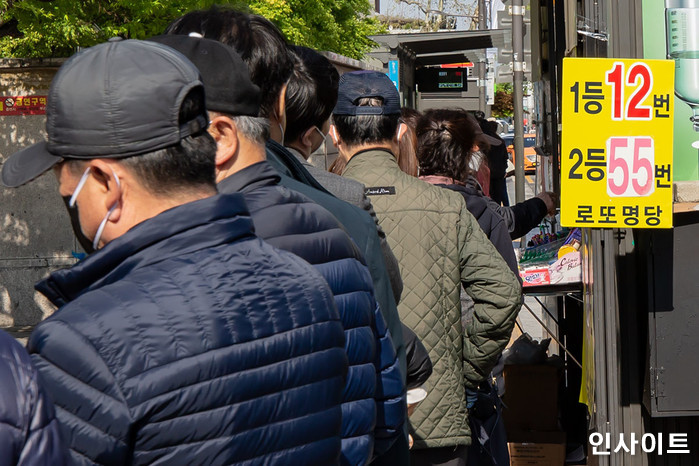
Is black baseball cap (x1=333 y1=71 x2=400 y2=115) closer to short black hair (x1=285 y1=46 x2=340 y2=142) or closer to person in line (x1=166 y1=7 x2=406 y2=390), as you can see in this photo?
short black hair (x1=285 y1=46 x2=340 y2=142)

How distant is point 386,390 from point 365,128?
63.4 inches

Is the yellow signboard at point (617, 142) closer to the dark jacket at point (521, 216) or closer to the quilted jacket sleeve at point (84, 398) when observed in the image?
the dark jacket at point (521, 216)

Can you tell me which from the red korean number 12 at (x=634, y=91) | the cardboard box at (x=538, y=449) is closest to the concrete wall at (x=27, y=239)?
the cardboard box at (x=538, y=449)

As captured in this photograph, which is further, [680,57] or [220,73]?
[680,57]

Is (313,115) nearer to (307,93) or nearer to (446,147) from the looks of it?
(307,93)

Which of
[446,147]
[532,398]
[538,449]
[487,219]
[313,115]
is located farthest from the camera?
[532,398]

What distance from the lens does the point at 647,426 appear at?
4.46 meters

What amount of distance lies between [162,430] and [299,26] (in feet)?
52.0

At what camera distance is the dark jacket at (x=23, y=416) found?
47.3 inches

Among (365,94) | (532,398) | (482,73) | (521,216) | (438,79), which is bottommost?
(532,398)

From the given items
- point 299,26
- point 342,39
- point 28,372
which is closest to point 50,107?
point 28,372

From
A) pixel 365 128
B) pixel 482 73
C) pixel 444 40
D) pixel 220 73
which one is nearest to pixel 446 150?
pixel 365 128

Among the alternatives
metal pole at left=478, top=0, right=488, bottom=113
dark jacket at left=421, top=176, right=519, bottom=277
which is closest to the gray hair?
dark jacket at left=421, top=176, right=519, bottom=277

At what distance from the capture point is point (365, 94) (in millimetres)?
3559
